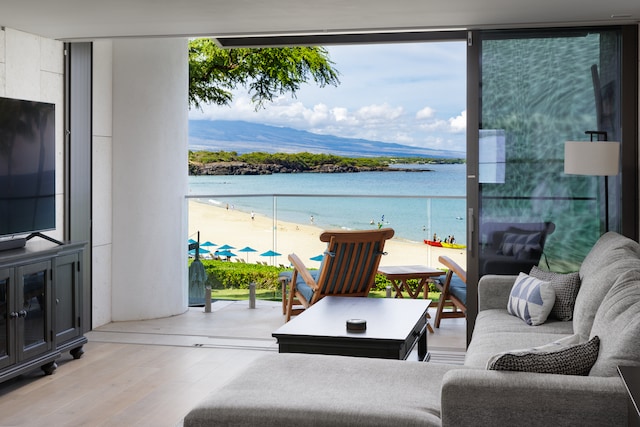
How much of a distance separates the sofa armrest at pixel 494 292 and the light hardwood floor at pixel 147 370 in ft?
2.64

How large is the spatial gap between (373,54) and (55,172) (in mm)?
12149

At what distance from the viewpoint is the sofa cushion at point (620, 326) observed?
2.74m

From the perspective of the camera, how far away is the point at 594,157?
16.5 feet

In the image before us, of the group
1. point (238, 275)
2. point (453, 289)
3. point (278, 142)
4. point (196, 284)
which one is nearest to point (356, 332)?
point (453, 289)

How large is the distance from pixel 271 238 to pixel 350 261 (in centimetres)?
194

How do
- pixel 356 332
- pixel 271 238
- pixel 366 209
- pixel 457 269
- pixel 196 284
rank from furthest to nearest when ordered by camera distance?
pixel 366 209 < pixel 271 238 < pixel 196 284 < pixel 457 269 < pixel 356 332

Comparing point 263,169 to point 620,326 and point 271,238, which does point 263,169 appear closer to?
point 271,238

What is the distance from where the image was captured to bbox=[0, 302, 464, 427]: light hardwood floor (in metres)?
4.34

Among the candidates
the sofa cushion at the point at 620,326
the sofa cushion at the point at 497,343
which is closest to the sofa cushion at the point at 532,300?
the sofa cushion at the point at 497,343

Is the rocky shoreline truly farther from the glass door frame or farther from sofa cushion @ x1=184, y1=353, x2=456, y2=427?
sofa cushion @ x1=184, y1=353, x2=456, y2=427

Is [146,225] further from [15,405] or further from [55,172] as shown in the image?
[15,405]

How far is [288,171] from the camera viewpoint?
16516mm

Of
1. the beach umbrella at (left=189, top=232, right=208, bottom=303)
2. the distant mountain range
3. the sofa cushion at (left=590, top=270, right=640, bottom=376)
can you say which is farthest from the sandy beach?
the distant mountain range

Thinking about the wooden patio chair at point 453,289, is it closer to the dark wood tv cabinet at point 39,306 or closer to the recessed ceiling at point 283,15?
the recessed ceiling at point 283,15
